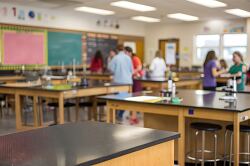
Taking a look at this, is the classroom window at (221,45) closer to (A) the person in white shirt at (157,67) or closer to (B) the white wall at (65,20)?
(B) the white wall at (65,20)

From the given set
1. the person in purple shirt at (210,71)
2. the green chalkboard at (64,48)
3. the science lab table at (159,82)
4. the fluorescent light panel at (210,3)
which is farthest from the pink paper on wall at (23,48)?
the person in purple shirt at (210,71)

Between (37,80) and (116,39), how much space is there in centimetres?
526

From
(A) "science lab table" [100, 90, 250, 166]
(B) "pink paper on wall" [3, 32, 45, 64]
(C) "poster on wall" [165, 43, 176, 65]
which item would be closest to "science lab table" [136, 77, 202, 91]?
(A) "science lab table" [100, 90, 250, 166]

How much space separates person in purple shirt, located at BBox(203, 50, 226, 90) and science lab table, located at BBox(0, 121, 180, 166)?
161 inches

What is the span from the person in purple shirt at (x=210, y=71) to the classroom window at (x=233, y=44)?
525cm

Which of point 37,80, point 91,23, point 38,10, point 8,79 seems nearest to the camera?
point 37,80

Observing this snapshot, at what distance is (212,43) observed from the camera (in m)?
11.6

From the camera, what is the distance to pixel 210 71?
19.9ft

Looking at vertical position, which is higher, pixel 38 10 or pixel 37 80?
pixel 38 10

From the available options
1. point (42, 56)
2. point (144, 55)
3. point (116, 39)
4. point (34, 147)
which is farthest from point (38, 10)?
point (34, 147)

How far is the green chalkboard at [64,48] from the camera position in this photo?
31.2 feet

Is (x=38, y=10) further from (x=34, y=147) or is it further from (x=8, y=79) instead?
(x=34, y=147)

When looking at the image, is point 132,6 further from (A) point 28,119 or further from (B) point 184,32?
(B) point 184,32

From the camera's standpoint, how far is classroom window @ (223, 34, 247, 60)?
10.9 metres
